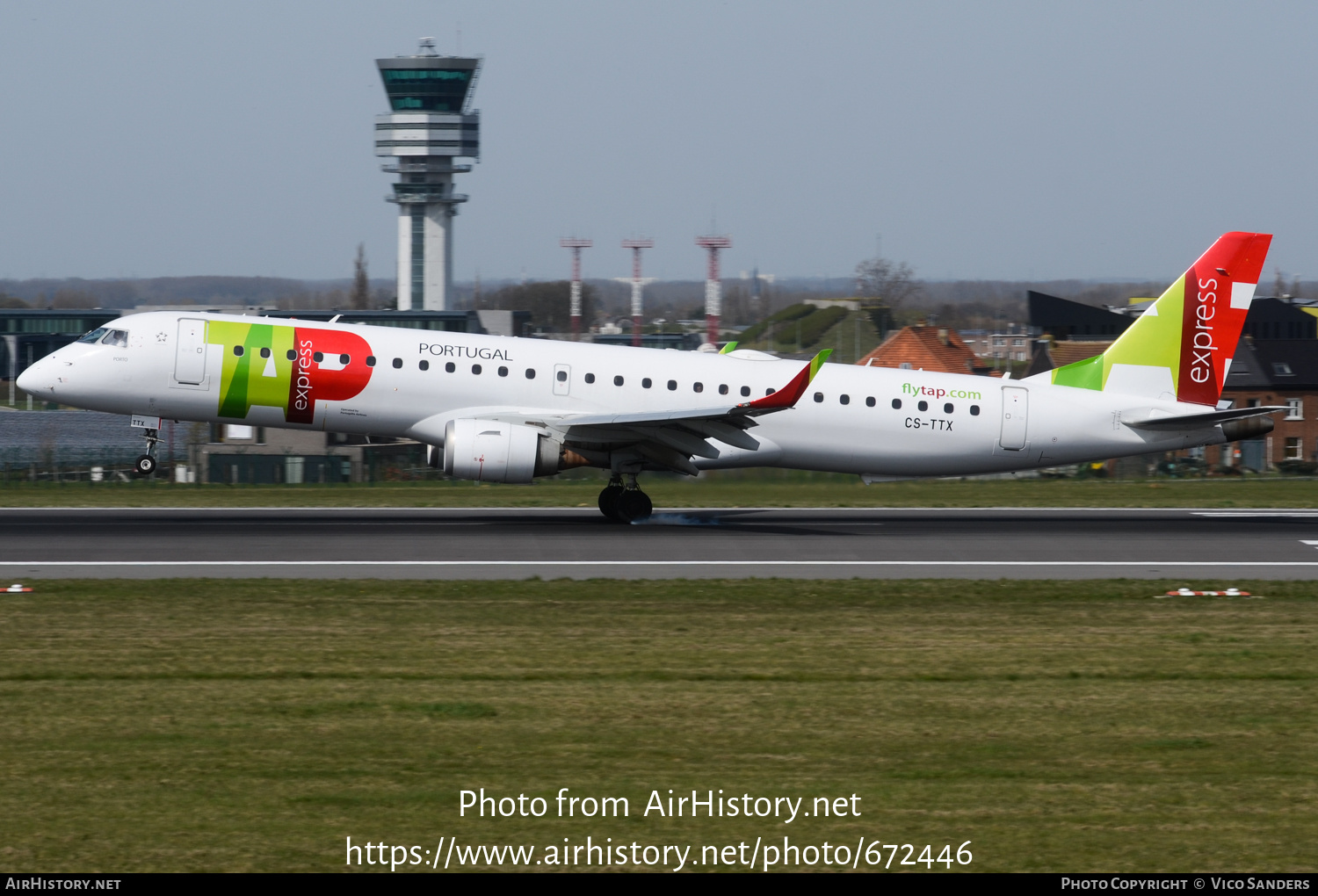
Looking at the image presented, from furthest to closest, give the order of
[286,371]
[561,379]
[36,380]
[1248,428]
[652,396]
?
[1248,428], [652,396], [561,379], [36,380], [286,371]

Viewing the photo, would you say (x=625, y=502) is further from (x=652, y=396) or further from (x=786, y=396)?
(x=786, y=396)

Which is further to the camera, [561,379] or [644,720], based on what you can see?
[561,379]

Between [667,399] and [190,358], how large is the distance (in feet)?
30.4

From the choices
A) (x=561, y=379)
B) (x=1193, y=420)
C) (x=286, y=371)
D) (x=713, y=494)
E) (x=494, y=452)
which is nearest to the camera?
(x=494, y=452)

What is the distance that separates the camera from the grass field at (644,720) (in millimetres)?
8992

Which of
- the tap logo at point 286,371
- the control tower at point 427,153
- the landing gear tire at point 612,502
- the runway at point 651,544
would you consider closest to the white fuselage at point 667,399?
the tap logo at point 286,371

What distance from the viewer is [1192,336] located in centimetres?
2981

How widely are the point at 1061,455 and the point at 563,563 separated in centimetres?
1270

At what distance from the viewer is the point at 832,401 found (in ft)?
92.6

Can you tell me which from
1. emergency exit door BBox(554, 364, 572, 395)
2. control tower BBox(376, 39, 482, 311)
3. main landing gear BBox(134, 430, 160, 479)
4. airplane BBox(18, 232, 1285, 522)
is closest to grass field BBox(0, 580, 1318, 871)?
main landing gear BBox(134, 430, 160, 479)

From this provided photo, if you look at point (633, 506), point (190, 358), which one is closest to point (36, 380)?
point (190, 358)

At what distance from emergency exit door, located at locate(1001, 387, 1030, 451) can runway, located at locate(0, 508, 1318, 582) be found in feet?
5.96

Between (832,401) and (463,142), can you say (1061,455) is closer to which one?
(832,401)

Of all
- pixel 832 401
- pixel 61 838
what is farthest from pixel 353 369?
pixel 61 838
